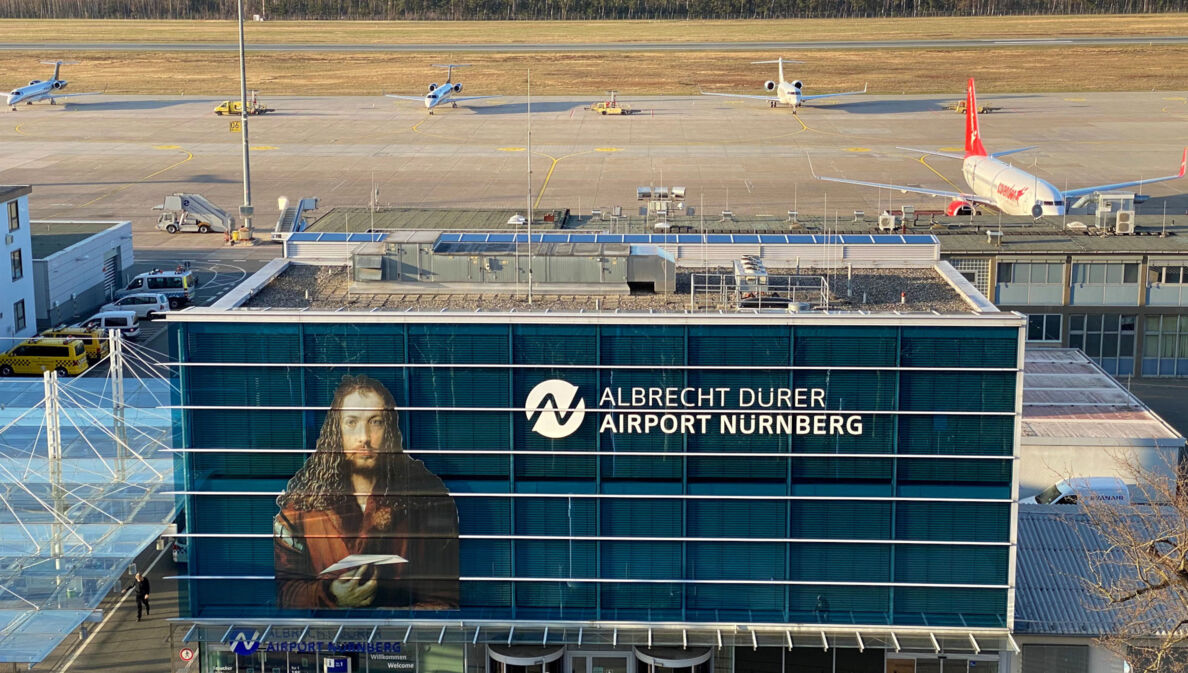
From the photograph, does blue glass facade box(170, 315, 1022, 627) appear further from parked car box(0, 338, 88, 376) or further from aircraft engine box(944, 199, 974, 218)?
aircraft engine box(944, 199, 974, 218)

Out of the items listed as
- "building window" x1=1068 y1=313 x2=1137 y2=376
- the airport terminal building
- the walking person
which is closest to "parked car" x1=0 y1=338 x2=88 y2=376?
the walking person

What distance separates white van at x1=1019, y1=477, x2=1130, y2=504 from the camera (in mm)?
48594

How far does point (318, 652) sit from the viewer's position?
3756 cm

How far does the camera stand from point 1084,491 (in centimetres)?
4875

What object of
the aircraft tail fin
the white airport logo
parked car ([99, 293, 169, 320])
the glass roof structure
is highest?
the aircraft tail fin

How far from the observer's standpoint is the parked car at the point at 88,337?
7144 cm

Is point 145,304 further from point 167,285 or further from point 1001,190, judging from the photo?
point 1001,190

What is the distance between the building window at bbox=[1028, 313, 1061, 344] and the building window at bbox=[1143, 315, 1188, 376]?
4.23 meters

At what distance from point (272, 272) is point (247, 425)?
27.6ft

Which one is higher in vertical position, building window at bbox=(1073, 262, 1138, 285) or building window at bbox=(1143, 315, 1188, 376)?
building window at bbox=(1073, 262, 1138, 285)

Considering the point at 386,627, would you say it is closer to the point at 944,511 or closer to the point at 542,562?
the point at 542,562

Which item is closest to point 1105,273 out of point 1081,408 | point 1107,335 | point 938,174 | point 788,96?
point 1107,335

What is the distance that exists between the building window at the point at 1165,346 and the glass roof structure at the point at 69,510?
4586 cm

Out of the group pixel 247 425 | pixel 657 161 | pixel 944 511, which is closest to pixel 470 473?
pixel 247 425
